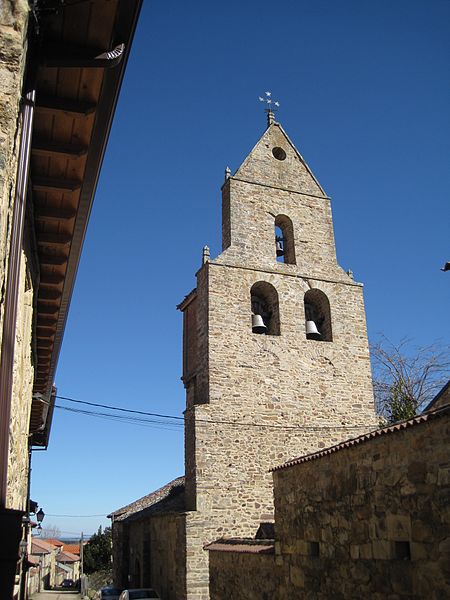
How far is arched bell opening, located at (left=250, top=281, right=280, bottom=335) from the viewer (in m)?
18.4

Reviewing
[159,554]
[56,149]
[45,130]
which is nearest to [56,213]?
[56,149]

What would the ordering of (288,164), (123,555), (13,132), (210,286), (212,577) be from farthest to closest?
(123,555) < (288,164) < (210,286) < (212,577) < (13,132)

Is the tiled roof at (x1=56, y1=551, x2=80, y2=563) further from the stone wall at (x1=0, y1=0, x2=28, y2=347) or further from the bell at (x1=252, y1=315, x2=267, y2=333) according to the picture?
the stone wall at (x1=0, y1=0, x2=28, y2=347)

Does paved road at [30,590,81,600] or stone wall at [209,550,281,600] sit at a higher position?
stone wall at [209,550,281,600]

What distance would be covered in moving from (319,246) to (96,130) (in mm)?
16872

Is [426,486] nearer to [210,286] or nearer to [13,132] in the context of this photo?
[13,132]

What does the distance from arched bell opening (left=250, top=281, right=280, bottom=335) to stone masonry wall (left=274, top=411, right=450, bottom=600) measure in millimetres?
8307

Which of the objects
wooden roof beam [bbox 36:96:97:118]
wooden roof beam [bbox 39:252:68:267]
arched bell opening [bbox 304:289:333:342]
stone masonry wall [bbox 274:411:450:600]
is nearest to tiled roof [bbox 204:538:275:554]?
stone masonry wall [bbox 274:411:450:600]

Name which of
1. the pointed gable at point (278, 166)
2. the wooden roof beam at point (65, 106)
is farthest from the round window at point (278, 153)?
the wooden roof beam at point (65, 106)

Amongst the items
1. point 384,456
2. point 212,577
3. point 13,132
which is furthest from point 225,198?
point 13,132

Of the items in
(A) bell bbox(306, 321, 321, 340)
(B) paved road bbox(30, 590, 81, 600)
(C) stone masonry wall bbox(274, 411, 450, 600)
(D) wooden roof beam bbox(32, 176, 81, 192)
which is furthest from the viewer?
(B) paved road bbox(30, 590, 81, 600)

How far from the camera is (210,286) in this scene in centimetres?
1811

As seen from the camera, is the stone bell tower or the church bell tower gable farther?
the church bell tower gable

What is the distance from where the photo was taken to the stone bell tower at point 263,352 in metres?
16.2
